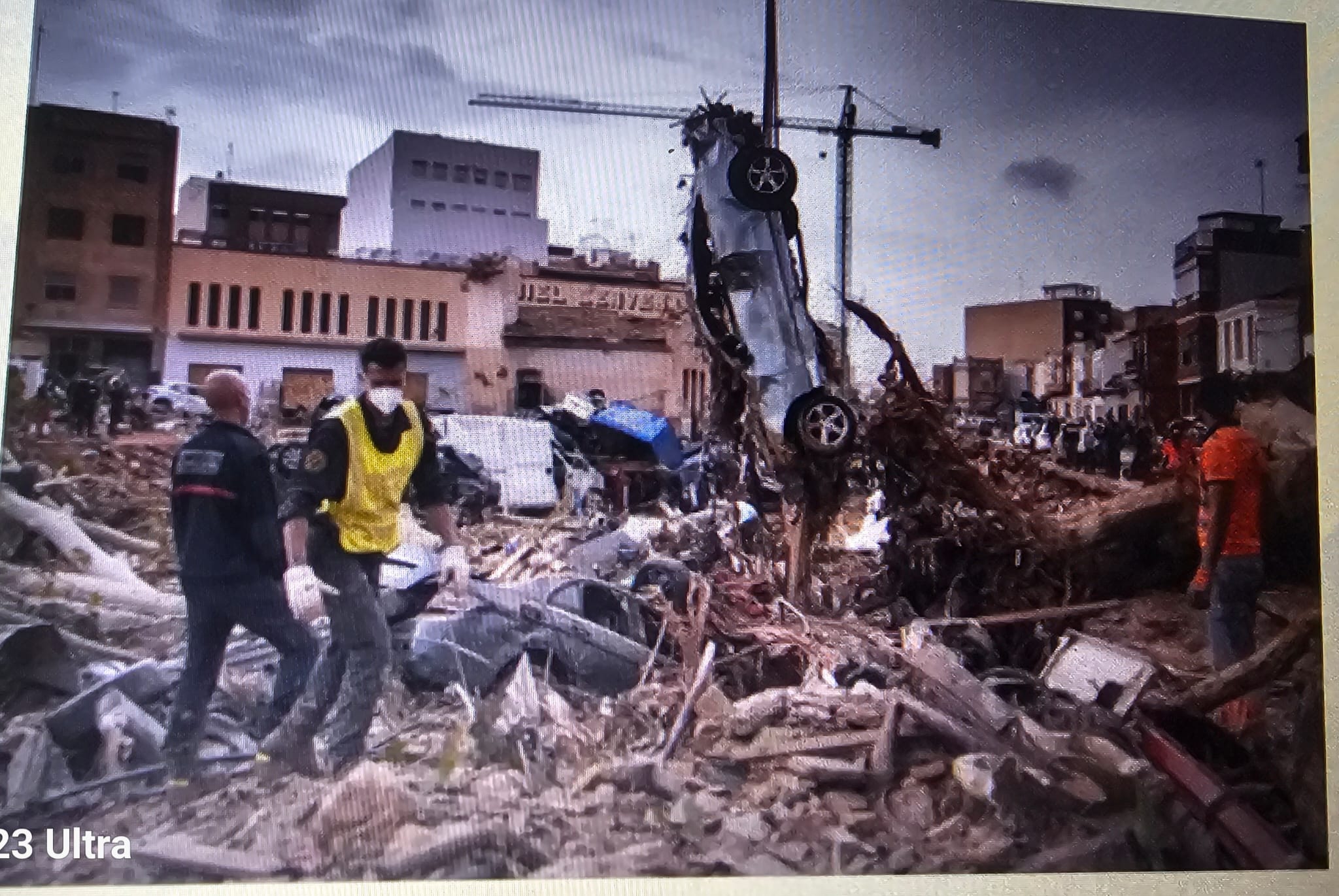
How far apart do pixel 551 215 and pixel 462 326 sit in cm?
40

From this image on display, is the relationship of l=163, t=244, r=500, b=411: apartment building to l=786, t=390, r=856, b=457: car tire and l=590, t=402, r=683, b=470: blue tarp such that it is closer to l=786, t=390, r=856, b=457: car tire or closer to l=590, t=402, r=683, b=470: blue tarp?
l=590, t=402, r=683, b=470: blue tarp

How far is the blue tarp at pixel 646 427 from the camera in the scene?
2.84 m

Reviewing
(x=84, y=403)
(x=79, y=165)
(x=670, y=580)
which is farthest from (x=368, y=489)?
(x=79, y=165)

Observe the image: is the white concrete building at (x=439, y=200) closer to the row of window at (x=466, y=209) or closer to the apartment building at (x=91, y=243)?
the row of window at (x=466, y=209)

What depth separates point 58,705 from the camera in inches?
98.6

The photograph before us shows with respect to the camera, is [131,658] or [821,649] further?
[821,649]

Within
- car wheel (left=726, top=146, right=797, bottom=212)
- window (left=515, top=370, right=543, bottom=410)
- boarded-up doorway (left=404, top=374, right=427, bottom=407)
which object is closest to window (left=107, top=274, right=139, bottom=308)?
boarded-up doorway (left=404, top=374, right=427, bottom=407)

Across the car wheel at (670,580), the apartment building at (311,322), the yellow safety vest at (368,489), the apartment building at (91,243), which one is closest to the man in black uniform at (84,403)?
the apartment building at (91,243)

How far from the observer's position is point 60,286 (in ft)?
8.52

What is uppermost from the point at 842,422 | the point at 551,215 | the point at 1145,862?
the point at 551,215

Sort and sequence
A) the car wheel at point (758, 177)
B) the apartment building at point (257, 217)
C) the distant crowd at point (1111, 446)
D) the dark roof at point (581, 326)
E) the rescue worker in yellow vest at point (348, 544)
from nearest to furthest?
1. the rescue worker in yellow vest at point (348, 544)
2. the apartment building at point (257, 217)
3. the dark roof at point (581, 326)
4. the car wheel at point (758, 177)
5. the distant crowd at point (1111, 446)

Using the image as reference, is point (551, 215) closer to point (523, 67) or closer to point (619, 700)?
point (523, 67)

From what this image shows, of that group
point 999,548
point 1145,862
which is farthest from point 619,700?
point 1145,862

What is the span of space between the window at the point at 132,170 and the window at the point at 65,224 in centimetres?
14
